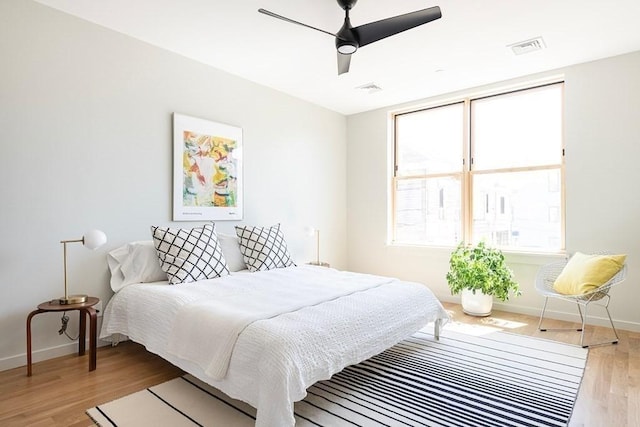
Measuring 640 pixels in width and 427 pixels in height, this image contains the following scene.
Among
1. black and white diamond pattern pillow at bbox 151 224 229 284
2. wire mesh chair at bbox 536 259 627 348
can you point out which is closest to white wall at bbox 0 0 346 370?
black and white diamond pattern pillow at bbox 151 224 229 284

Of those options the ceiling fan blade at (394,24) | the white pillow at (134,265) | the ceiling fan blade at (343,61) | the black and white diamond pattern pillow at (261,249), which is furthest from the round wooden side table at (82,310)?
the ceiling fan blade at (394,24)

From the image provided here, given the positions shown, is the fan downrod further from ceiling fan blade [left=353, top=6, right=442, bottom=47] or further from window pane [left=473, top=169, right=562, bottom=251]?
window pane [left=473, top=169, right=562, bottom=251]

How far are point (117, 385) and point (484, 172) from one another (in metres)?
4.17

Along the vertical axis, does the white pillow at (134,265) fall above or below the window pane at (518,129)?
below

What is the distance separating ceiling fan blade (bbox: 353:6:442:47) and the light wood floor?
245 cm

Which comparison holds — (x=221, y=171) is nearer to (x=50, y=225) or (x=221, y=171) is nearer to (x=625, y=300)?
(x=50, y=225)

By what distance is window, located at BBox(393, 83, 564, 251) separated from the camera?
4035 mm

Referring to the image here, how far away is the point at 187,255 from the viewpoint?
3039 mm

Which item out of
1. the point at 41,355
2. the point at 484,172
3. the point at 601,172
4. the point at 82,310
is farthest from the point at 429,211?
the point at 41,355

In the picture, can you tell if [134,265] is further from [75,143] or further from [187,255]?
[75,143]

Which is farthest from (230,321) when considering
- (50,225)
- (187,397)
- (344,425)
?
(50,225)

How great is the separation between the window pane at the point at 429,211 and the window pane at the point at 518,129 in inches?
18.8

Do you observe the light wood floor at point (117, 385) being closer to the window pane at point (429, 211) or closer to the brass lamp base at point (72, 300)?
Answer: the brass lamp base at point (72, 300)

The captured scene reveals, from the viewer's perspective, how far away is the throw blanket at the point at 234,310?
195cm
